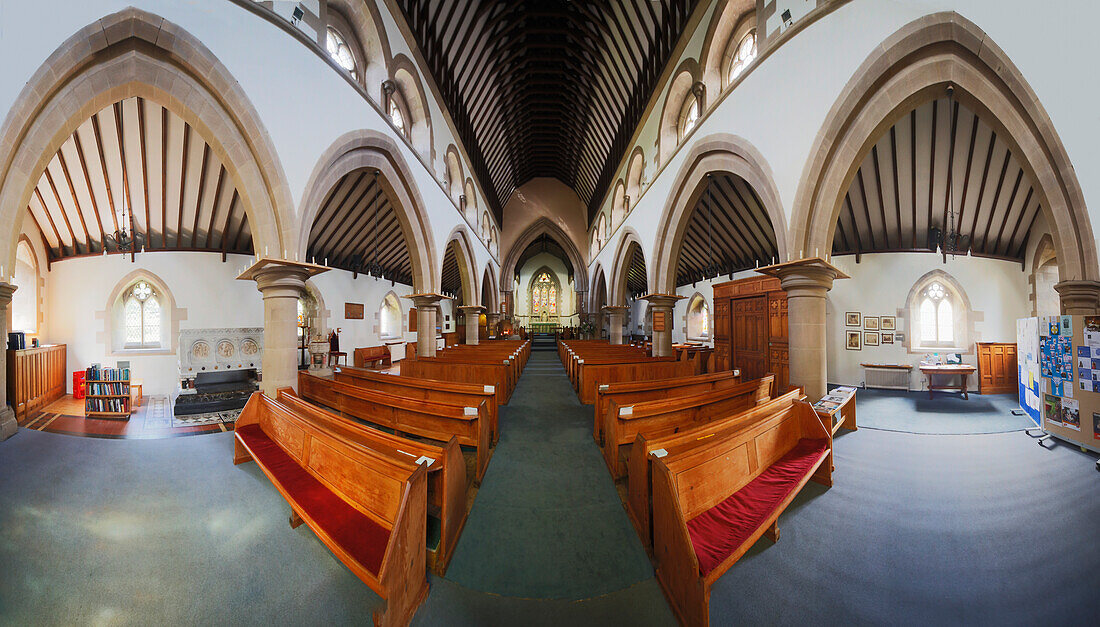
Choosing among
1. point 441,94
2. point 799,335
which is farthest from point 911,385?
point 441,94

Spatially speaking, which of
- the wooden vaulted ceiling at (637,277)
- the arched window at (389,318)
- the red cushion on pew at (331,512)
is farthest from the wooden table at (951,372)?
the arched window at (389,318)

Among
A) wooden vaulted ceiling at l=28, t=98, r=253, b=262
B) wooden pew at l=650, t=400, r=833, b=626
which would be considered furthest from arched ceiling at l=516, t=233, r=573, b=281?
wooden pew at l=650, t=400, r=833, b=626

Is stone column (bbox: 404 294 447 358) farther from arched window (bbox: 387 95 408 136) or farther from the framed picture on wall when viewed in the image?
the framed picture on wall

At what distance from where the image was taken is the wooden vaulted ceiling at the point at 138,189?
20.6 feet


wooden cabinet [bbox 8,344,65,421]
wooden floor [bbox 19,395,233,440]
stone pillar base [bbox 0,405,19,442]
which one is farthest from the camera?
wooden cabinet [bbox 8,344,65,421]

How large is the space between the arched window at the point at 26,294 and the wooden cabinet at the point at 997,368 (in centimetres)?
2103

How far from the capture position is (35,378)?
645 cm

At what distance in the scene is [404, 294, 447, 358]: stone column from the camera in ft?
28.8

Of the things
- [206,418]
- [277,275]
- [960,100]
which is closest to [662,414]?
[960,100]

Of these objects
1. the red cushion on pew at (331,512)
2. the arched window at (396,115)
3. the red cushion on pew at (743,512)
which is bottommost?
the red cushion on pew at (743,512)

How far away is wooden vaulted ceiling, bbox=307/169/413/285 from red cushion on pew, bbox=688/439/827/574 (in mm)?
8308

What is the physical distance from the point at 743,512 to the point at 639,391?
2.27 metres

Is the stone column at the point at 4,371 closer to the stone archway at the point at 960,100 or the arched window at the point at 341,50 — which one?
the arched window at the point at 341,50

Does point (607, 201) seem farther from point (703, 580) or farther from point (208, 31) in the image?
point (703, 580)
